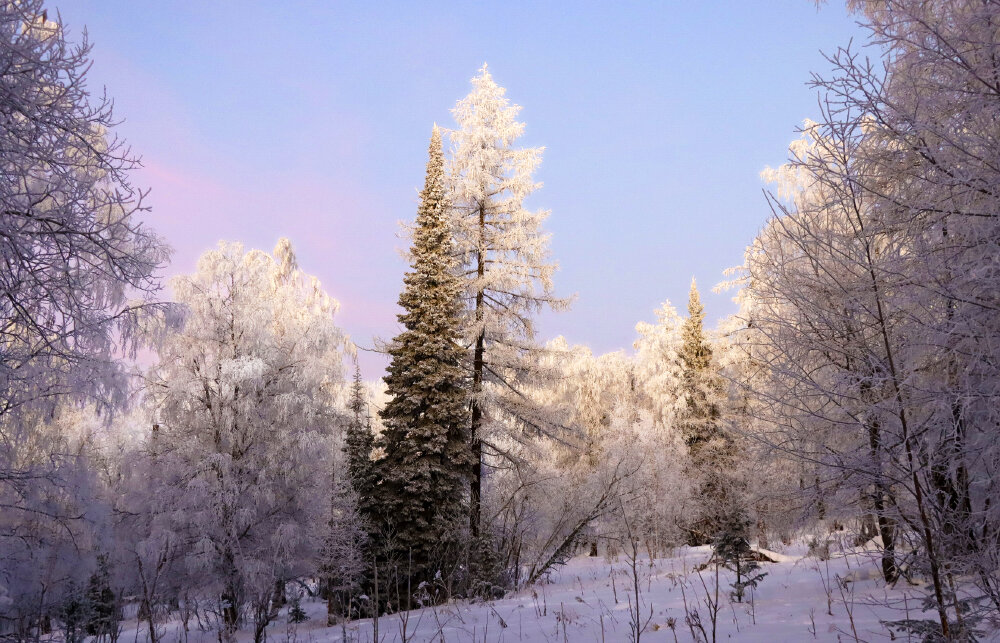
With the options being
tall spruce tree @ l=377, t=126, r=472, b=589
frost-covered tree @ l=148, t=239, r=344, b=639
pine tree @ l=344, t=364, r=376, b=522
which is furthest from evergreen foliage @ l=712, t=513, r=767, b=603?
frost-covered tree @ l=148, t=239, r=344, b=639

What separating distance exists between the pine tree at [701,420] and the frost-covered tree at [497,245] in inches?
518

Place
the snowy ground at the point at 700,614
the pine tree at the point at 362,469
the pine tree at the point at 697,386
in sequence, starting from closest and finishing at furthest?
the snowy ground at the point at 700,614 → the pine tree at the point at 362,469 → the pine tree at the point at 697,386

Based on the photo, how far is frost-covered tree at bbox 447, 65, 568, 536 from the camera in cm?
1881

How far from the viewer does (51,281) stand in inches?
224

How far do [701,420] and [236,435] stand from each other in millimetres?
21257

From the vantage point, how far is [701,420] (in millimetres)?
29688

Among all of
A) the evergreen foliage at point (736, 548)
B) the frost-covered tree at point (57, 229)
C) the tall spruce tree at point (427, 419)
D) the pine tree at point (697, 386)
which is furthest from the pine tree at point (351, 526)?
the pine tree at point (697, 386)

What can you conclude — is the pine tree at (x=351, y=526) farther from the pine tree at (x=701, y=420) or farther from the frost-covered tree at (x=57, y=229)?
the pine tree at (x=701, y=420)

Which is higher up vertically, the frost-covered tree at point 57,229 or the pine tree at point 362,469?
the frost-covered tree at point 57,229

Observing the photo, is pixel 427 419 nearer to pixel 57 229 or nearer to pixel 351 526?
pixel 351 526

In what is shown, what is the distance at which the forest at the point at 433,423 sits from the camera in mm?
4891

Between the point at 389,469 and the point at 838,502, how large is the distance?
12057 millimetres

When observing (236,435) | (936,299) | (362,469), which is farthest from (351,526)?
(936,299)

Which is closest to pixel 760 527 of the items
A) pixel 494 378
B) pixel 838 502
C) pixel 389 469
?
pixel 494 378
